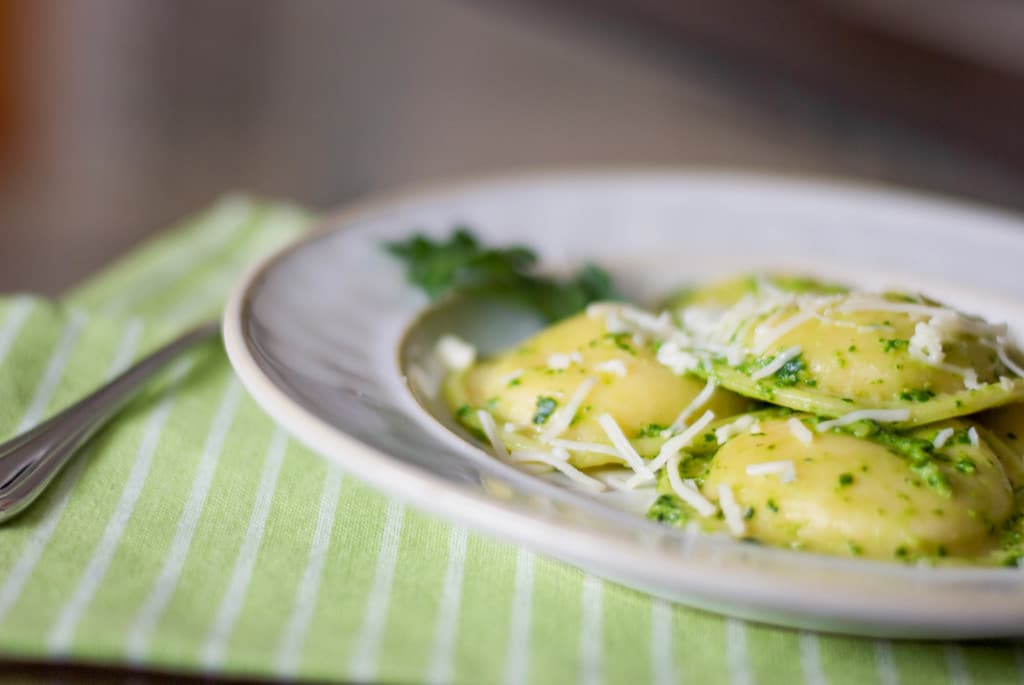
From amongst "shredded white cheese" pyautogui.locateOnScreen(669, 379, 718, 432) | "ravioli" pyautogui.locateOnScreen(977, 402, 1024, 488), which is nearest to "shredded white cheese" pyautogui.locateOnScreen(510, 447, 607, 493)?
"shredded white cheese" pyautogui.locateOnScreen(669, 379, 718, 432)

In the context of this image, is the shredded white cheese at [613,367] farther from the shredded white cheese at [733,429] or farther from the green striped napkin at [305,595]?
the green striped napkin at [305,595]

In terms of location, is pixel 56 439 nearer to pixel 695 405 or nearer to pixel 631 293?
pixel 695 405

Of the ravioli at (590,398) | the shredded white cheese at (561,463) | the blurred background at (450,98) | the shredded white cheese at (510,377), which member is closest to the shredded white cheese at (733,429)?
the ravioli at (590,398)

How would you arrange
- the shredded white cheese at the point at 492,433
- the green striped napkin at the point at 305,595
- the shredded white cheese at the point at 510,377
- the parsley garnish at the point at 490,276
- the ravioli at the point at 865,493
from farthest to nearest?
the parsley garnish at the point at 490,276 < the shredded white cheese at the point at 510,377 < the shredded white cheese at the point at 492,433 < the ravioli at the point at 865,493 < the green striped napkin at the point at 305,595

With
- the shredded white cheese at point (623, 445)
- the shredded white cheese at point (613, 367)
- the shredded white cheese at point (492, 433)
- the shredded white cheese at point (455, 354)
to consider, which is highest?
the shredded white cheese at point (613, 367)

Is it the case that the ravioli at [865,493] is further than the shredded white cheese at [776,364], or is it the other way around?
the shredded white cheese at [776,364]

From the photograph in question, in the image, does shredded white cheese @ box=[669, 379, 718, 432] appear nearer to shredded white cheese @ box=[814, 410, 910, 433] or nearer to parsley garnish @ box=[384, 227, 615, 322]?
shredded white cheese @ box=[814, 410, 910, 433]

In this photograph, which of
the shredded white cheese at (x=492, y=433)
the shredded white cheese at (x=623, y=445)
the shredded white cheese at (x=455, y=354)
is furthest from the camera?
the shredded white cheese at (x=455, y=354)
